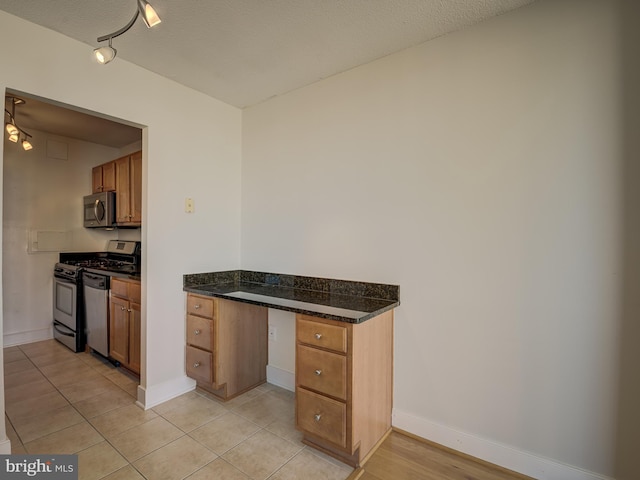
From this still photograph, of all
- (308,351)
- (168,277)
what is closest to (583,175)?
(308,351)

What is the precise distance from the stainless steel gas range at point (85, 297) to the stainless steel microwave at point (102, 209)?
331mm

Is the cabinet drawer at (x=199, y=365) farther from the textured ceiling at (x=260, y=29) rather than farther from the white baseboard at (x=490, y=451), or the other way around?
the textured ceiling at (x=260, y=29)

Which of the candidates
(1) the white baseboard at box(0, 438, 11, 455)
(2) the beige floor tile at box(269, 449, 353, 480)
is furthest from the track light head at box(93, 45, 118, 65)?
(2) the beige floor tile at box(269, 449, 353, 480)

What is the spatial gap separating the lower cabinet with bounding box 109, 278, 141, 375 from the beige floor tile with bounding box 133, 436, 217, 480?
99cm

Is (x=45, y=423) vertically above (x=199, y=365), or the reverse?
(x=199, y=365)

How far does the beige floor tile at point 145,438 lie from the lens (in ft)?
5.83

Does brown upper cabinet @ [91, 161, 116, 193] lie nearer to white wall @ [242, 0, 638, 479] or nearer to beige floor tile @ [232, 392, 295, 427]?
white wall @ [242, 0, 638, 479]

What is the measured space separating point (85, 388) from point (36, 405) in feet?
1.01

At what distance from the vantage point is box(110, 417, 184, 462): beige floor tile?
1.78m

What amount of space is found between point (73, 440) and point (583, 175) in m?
3.11

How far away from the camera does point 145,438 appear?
1.90 meters

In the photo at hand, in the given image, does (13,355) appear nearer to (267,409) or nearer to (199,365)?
(199,365)

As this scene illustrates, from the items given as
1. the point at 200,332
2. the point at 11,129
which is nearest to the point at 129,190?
the point at 11,129

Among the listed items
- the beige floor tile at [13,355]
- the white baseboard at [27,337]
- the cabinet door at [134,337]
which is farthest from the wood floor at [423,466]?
the white baseboard at [27,337]
